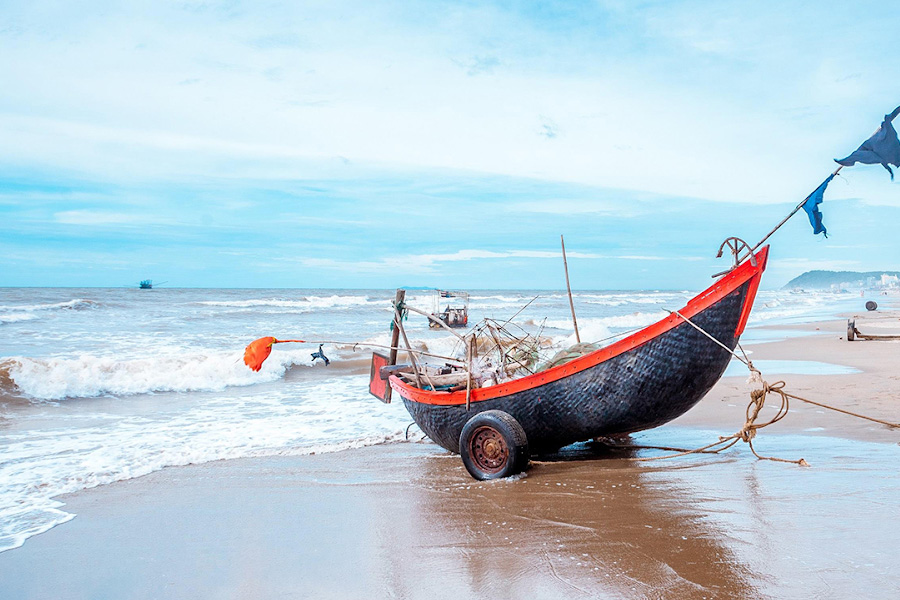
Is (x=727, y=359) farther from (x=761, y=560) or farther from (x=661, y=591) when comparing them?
(x=661, y=591)

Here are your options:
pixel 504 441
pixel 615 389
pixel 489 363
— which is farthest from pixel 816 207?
pixel 489 363

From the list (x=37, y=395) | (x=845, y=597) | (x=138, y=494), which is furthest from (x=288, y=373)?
(x=845, y=597)

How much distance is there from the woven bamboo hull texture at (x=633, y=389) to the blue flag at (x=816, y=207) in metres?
1.10

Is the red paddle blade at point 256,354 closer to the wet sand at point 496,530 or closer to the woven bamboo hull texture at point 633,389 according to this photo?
the wet sand at point 496,530

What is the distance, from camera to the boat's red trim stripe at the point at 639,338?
17.1ft

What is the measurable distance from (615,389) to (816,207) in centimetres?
240

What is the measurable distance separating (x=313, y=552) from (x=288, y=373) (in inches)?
425

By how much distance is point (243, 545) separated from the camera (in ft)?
15.1

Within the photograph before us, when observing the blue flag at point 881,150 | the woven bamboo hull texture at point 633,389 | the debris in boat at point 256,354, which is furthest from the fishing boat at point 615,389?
the debris in boat at point 256,354

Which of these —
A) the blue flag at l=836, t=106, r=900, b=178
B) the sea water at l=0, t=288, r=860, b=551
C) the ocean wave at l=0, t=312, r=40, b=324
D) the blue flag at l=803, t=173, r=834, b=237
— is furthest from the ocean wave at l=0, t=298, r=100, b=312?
the blue flag at l=836, t=106, r=900, b=178

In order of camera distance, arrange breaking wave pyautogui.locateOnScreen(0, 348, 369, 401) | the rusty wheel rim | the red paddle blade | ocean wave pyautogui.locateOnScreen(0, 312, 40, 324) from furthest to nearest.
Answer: ocean wave pyautogui.locateOnScreen(0, 312, 40, 324)
breaking wave pyautogui.locateOnScreen(0, 348, 369, 401)
the red paddle blade
the rusty wheel rim

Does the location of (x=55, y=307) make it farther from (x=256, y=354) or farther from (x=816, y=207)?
(x=816, y=207)

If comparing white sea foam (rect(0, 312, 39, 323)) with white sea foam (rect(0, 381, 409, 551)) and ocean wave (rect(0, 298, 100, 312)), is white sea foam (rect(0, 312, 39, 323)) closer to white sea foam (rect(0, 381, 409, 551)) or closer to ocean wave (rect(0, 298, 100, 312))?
ocean wave (rect(0, 298, 100, 312))

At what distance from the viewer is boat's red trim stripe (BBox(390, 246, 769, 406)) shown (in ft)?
17.1
